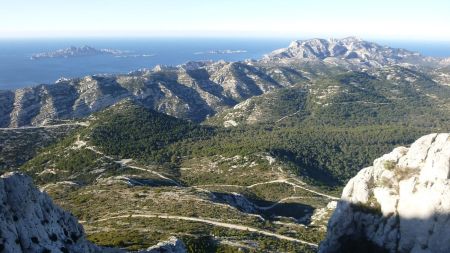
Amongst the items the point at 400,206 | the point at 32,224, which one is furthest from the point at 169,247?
the point at 400,206

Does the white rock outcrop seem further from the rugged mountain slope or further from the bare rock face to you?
the rugged mountain slope

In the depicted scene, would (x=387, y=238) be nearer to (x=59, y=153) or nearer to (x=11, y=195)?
(x=11, y=195)

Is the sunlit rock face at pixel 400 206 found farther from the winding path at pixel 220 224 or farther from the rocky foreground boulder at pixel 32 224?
the rocky foreground boulder at pixel 32 224

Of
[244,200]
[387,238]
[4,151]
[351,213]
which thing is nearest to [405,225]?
[387,238]

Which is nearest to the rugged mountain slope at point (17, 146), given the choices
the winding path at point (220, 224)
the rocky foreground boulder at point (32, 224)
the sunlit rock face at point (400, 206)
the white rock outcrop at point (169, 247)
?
the winding path at point (220, 224)

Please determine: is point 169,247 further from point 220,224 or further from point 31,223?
point 220,224

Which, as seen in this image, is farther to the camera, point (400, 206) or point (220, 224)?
point (220, 224)

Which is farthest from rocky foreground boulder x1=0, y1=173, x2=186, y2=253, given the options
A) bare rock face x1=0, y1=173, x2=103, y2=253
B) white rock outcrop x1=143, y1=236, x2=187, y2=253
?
white rock outcrop x1=143, y1=236, x2=187, y2=253
